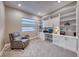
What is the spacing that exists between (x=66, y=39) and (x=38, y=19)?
4262 mm

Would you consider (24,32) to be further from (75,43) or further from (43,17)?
(75,43)

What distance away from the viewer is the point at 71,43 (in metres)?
4.34

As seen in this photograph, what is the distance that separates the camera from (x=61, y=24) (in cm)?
577

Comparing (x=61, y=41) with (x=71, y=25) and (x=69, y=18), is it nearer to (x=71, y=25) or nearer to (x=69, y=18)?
(x=71, y=25)

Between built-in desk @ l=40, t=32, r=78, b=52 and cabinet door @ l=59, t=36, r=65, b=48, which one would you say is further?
cabinet door @ l=59, t=36, r=65, b=48

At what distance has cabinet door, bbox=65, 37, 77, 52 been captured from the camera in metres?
4.14

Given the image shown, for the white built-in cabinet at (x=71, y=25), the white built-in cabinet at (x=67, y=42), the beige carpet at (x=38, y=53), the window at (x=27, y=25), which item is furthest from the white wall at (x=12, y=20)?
the white built-in cabinet at (x=67, y=42)

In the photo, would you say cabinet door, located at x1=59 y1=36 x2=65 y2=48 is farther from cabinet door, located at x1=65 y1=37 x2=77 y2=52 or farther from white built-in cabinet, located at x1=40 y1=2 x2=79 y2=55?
cabinet door, located at x1=65 y1=37 x2=77 y2=52

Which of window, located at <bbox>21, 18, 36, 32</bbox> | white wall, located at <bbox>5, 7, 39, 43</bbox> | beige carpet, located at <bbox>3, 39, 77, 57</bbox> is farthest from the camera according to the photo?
window, located at <bbox>21, 18, 36, 32</bbox>

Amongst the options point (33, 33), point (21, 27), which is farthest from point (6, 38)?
point (33, 33)

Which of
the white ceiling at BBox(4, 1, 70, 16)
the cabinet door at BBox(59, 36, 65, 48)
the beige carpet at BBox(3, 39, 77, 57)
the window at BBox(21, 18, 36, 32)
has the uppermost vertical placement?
the white ceiling at BBox(4, 1, 70, 16)

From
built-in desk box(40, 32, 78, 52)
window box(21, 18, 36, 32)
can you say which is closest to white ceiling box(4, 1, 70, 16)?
window box(21, 18, 36, 32)

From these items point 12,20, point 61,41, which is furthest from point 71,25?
point 12,20

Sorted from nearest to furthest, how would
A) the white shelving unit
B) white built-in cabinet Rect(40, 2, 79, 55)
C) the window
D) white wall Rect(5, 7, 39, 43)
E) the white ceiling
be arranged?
white built-in cabinet Rect(40, 2, 79, 55) → the white shelving unit → the white ceiling → white wall Rect(5, 7, 39, 43) → the window
